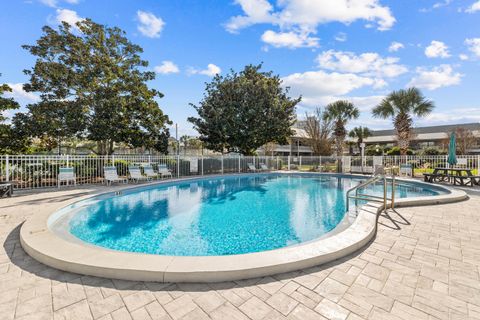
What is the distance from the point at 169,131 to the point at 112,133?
3923 mm

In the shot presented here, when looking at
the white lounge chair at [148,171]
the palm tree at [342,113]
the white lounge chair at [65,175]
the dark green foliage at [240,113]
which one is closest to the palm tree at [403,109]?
the palm tree at [342,113]

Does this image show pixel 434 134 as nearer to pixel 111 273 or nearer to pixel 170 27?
pixel 170 27

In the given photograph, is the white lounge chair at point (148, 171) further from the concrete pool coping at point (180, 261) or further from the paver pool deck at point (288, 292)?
the paver pool deck at point (288, 292)

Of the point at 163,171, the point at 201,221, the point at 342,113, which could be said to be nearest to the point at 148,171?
the point at 163,171

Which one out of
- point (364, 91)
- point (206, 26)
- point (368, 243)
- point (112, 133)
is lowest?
point (368, 243)

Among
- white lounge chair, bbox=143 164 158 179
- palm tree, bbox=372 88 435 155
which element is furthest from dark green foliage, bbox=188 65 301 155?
palm tree, bbox=372 88 435 155

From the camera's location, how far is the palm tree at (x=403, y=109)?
56.1 ft

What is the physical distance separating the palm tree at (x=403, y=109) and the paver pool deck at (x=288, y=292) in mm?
18099

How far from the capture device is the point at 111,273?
8.73 feet

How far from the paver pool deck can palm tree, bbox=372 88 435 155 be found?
18.1m

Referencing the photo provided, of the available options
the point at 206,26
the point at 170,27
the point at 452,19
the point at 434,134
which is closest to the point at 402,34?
the point at 452,19

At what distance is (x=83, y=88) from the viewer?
42.6ft

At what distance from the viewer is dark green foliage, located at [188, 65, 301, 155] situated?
750 inches

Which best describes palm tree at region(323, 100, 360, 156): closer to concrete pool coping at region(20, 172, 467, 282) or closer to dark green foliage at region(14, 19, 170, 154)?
dark green foliage at region(14, 19, 170, 154)
